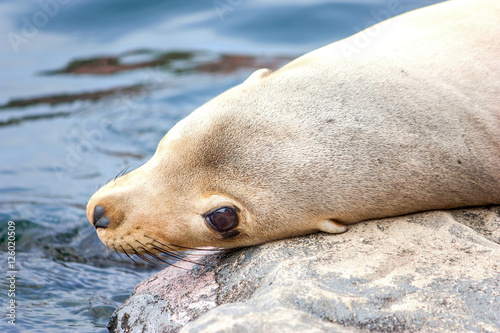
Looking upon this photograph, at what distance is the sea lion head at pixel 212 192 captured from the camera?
3.65 metres

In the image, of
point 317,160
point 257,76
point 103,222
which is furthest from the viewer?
point 257,76

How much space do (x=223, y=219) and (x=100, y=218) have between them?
754 millimetres

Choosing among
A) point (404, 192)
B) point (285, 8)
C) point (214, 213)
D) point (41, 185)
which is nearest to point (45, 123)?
point (41, 185)

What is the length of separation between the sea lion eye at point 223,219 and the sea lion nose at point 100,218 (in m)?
0.61

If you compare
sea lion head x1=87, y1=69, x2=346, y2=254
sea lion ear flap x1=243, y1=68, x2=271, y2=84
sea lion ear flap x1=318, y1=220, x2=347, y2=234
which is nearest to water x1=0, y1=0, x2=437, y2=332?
sea lion head x1=87, y1=69, x2=346, y2=254

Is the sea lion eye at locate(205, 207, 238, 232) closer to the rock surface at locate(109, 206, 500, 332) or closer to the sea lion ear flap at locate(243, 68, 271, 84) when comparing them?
the rock surface at locate(109, 206, 500, 332)

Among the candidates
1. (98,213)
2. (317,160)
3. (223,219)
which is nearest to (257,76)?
(317,160)

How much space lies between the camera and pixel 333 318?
9.59 ft

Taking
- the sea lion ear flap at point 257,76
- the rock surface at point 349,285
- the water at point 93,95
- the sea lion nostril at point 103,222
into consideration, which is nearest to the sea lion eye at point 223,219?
the rock surface at point 349,285

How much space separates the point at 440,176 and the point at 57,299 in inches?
108

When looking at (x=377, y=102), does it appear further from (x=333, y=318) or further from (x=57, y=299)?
(x=57, y=299)

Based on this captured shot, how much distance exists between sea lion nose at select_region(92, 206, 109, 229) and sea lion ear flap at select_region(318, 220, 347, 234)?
1.27 metres

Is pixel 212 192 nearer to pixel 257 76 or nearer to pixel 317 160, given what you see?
pixel 317 160

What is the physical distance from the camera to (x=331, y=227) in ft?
12.1
